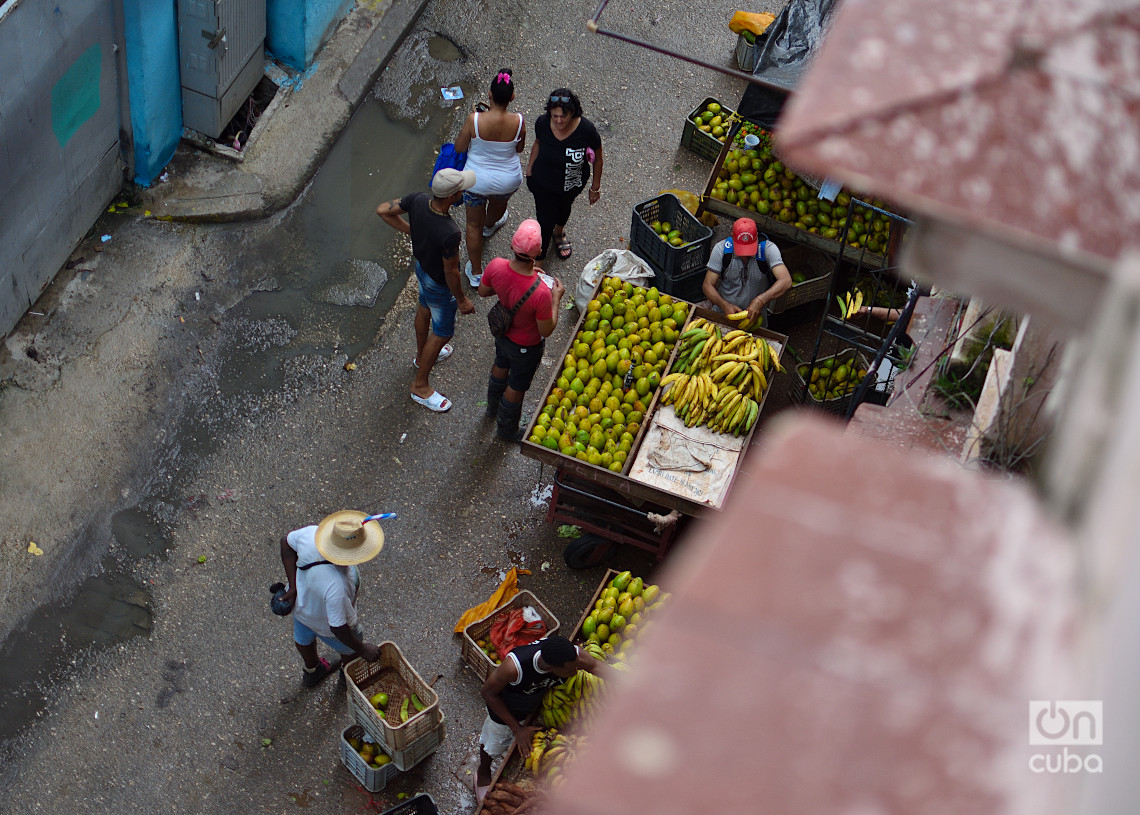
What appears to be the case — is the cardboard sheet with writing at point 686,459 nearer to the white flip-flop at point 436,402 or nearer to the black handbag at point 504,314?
the black handbag at point 504,314

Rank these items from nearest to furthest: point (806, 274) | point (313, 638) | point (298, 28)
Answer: point (313, 638)
point (806, 274)
point (298, 28)

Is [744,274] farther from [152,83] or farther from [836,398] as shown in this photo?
[152,83]

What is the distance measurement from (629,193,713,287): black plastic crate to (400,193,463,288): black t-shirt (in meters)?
1.97

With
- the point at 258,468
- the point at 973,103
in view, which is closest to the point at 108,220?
the point at 258,468

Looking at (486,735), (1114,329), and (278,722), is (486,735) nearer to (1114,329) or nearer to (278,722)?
(278,722)

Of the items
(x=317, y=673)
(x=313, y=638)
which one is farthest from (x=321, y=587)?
(x=317, y=673)

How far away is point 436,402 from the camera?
805cm

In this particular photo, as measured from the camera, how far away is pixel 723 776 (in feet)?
3.97

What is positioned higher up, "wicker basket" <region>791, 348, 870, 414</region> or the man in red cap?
the man in red cap

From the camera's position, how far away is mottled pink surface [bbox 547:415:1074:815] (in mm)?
1200

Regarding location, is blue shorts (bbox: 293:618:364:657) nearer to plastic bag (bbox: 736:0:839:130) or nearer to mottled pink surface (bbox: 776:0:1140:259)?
plastic bag (bbox: 736:0:839:130)

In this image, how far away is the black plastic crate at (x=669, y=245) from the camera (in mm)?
8312

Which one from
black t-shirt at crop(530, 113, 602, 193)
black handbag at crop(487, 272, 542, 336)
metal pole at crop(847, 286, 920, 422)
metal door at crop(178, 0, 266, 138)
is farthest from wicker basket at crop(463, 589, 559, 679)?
metal door at crop(178, 0, 266, 138)

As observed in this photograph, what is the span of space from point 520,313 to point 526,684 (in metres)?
2.63
